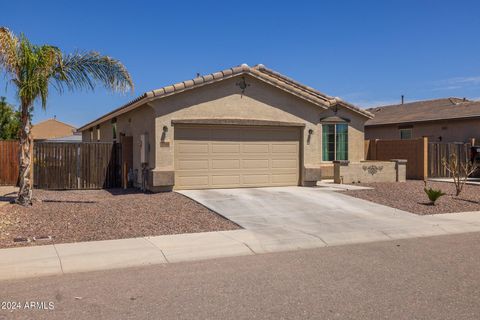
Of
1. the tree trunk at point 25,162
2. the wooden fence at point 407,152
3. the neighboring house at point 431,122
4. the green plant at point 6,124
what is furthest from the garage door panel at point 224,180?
the green plant at point 6,124

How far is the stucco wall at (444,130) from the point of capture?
2600 cm

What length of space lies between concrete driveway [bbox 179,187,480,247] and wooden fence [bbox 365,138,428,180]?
7839mm

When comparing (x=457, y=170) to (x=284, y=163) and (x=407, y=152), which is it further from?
(x=284, y=163)

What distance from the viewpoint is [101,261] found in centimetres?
778

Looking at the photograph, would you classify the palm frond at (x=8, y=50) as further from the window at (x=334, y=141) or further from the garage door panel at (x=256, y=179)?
the window at (x=334, y=141)

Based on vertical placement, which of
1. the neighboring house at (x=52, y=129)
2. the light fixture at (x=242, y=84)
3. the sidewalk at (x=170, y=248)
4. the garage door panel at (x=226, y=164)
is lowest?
the sidewalk at (x=170, y=248)

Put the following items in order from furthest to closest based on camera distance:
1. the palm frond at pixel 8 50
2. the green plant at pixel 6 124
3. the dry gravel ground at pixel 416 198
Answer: the green plant at pixel 6 124, the dry gravel ground at pixel 416 198, the palm frond at pixel 8 50

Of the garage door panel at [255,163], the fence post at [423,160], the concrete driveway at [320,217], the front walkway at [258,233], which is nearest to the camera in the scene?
the front walkway at [258,233]

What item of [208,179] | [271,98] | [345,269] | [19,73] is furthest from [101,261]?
[271,98]

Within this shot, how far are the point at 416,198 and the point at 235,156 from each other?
605 cm

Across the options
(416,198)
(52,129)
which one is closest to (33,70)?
(416,198)

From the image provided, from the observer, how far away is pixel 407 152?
22.8m

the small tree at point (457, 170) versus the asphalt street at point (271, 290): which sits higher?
the small tree at point (457, 170)

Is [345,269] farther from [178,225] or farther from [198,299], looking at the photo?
[178,225]
